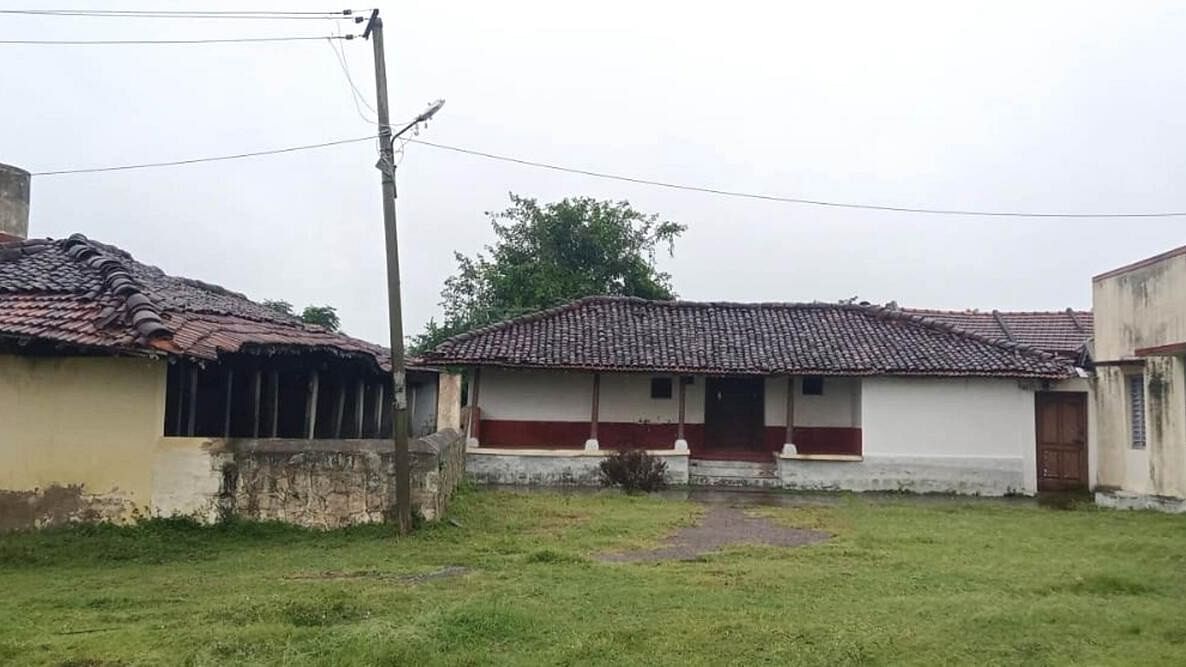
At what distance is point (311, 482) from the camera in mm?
10188

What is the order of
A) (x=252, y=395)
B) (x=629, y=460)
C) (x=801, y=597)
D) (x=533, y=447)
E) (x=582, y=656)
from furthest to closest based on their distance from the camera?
1. (x=533, y=447)
2. (x=629, y=460)
3. (x=252, y=395)
4. (x=801, y=597)
5. (x=582, y=656)

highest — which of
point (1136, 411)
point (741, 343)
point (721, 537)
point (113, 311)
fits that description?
point (741, 343)

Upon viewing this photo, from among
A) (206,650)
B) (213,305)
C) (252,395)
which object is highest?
(213,305)

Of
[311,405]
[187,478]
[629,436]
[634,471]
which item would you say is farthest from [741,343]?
[187,478]

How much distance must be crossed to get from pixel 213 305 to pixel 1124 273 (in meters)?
14.4

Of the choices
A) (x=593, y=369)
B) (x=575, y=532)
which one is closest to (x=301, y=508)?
(x=575, y=532)

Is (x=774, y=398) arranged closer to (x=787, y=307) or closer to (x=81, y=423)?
(x=787, y=307)

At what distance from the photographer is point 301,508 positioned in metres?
10.1

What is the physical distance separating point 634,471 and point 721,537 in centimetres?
669

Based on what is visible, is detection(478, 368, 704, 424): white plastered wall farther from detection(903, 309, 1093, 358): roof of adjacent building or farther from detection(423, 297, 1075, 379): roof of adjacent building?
detection(903, 309, 1093, 358): roof of adjacent building

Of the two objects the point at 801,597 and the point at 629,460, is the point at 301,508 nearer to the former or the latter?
the point at 801,597

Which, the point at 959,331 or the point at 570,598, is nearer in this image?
the point at 570,598

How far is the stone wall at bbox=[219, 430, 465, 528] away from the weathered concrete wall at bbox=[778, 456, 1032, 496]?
1062 centimetres

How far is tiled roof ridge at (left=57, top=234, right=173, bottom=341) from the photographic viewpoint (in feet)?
30.5
